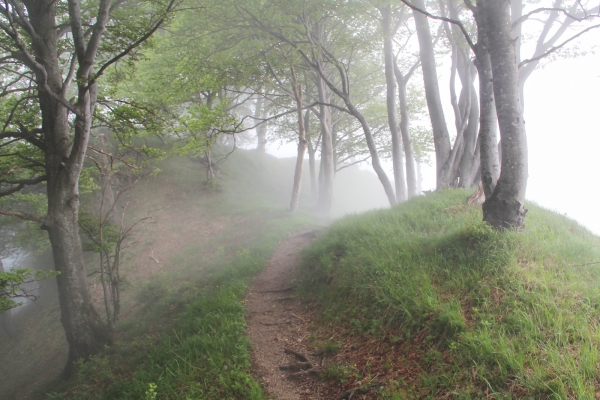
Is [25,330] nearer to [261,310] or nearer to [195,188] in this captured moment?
[195,188]

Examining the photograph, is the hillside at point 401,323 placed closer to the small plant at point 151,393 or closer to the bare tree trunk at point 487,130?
the small plant at point 151,393

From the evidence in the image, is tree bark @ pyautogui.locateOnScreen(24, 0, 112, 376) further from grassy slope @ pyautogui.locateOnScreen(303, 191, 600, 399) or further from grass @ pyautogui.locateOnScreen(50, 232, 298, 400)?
grassy slope @ pyautogui.locateOnScreen(303, 191, 600, 399)

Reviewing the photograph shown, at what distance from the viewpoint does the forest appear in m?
3.54

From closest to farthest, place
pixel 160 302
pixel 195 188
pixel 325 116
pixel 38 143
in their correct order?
pixel 38 143, pixel 160 302, pixel 325 116, pixel 195 188

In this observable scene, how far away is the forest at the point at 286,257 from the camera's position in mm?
3543

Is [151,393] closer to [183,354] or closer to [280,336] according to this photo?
[183,354]

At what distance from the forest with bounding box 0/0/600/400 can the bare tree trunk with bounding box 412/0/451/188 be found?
62 mm

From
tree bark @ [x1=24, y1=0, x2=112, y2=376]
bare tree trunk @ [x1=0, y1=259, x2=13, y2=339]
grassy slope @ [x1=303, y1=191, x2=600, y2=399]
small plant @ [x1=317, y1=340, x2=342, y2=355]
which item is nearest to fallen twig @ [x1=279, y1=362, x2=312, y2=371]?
small plant @ [x1=317, y1=340, x2=342, y2=355]

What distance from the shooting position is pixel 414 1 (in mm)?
10211

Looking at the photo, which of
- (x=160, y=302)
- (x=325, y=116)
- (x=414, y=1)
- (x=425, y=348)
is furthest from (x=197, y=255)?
(x=414, y=1)

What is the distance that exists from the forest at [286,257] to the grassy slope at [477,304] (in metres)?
0.02

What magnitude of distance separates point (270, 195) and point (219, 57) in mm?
12256

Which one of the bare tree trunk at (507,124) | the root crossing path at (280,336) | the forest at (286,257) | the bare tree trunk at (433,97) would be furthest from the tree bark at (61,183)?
the bare tree trunk at (433,97)

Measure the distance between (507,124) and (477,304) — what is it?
271cm
